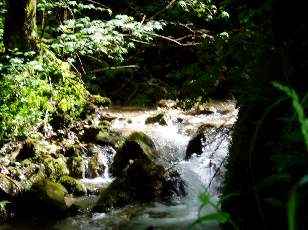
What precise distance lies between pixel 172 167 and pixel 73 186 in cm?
213

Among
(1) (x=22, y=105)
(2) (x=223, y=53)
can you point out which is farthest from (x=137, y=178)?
(2) (x=223, y=53)

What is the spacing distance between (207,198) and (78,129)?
8854 millimetres

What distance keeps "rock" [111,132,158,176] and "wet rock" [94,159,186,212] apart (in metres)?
0.75

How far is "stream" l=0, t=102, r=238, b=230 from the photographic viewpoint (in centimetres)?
598

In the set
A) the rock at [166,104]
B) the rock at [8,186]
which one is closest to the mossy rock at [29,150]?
the rock at [8,186]

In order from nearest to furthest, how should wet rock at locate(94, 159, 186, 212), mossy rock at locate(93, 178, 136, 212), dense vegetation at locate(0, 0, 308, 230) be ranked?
dense vegetation at locate(0, 0, 308, 230)
mossy rock at locate(93, 178, 136, 212)
wet rock at locate(94, 159, 186, 212)

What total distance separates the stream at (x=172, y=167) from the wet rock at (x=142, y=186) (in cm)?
16

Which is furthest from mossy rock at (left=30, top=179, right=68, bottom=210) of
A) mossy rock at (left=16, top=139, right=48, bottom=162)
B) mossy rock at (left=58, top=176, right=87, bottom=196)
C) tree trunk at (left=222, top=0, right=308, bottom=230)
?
tree trunk at (left=222, top=0, right=308, bottom=230)

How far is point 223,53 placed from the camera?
339cm

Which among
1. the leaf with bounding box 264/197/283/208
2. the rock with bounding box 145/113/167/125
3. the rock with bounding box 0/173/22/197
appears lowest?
the rock with bounding box 0/173/22/197

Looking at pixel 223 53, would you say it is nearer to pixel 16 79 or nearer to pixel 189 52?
pixel 16 79

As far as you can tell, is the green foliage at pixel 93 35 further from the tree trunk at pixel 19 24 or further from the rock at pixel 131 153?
the rock at pixel 131 153

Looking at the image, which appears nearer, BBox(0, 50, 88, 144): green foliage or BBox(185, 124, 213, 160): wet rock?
BBox(0, 50, 88, 144): green foliage

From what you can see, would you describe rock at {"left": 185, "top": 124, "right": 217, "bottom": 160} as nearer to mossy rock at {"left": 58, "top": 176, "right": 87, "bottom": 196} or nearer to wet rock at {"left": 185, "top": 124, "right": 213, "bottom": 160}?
wet rock at {"left": 185, "top": 124, "right": 213, "bottom": 160}
